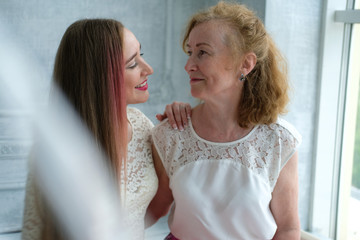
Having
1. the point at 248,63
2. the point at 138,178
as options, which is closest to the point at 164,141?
the point at 138,178

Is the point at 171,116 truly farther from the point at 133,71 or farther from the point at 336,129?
the point at 336,129

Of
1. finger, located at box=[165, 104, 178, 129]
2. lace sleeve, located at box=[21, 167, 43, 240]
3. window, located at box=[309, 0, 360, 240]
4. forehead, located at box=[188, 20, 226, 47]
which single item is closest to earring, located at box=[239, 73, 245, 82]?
forehead, located at box=[188, 20, 226, 47]

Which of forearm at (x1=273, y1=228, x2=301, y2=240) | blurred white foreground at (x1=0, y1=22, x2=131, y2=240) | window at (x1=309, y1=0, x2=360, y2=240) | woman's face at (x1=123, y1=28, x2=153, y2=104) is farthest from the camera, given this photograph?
window at (x1=309, y1=0, x2=360, y2=240)

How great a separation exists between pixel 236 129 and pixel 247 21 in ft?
1.13

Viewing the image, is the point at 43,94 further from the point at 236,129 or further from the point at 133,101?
the point at 236,129

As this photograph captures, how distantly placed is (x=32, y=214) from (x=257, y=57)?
0.83 meters

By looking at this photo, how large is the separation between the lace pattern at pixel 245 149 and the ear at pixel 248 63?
0.19m

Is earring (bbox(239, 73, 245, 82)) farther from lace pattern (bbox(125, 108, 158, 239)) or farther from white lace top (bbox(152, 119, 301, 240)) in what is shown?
lace pattern (bbox(125, 108, 158, 239))

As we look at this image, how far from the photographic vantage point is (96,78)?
1151mm

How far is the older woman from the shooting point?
128 centimetres

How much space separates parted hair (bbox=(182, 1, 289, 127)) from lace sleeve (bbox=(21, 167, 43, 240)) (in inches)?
25.9

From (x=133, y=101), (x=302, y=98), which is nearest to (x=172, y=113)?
(x=133, y=101)

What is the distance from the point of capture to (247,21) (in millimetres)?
1308

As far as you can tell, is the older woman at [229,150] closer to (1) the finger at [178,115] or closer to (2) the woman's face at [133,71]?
(1) the finger at [178,115]
